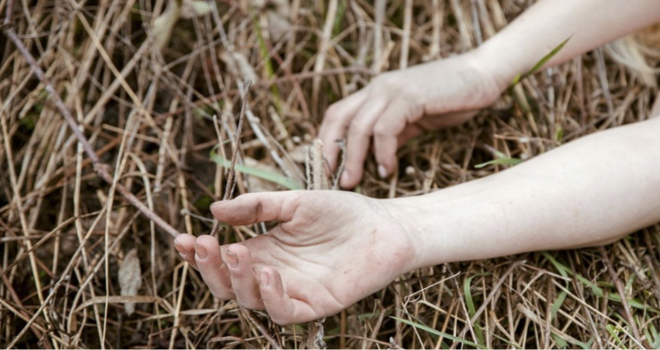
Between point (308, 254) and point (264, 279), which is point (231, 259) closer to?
point (264, 279)

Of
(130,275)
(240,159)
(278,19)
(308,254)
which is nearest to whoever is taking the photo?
(308,254)

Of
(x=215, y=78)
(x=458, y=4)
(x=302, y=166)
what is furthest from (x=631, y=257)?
(x=215, y=78)

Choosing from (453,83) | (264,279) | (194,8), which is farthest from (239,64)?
(264,279)

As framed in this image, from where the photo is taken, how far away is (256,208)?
0.89 meters

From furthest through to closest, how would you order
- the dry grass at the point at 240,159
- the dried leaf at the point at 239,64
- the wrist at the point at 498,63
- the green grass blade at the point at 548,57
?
1. the dried leaf at the point at 239,64
2. the wrist at the point at 498,63
3. the green grass blade at the point at 548,57
4. the dry grass at the point at 240,159

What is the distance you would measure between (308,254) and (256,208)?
0.11 m

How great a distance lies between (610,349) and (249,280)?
0.59 m

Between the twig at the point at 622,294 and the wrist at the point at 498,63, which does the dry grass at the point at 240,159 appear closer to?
the twig at the point at 622,294

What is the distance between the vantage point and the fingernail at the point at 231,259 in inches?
31.9

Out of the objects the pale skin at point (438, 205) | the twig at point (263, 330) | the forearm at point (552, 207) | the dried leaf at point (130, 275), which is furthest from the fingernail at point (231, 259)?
the dried leaf at point (130, 275)

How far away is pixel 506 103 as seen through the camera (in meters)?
1.43

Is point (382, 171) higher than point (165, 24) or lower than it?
lower

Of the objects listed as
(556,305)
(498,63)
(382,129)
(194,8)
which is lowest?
(556,305)

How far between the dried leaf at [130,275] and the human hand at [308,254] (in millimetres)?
329
